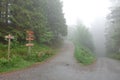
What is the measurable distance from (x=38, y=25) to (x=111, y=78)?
12.0 m

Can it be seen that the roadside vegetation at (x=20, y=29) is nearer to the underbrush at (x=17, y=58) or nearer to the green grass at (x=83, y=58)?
the underbrush at (x=17, y=58)

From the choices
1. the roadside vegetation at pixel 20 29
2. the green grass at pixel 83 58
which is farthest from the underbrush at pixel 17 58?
the green grass at pixel 83 58

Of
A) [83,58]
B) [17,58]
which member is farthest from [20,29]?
[83,58]

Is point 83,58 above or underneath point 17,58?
underneath

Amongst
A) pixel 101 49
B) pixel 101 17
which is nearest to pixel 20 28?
pixel 101 49

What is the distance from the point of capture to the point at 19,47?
20.6m

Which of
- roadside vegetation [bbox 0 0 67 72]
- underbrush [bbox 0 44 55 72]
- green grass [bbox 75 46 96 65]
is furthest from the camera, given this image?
green grass [bbox 75 46 96 65]

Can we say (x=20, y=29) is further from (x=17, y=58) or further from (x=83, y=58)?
(x=83, y=58)

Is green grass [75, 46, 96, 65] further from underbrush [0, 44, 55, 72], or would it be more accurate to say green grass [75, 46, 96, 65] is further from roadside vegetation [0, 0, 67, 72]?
underbrush [0, 44, 55, 72]

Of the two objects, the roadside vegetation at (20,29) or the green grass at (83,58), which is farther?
the green grass at (83,58)

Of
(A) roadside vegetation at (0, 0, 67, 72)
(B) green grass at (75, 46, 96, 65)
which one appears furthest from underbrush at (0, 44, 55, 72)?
(B) green grass at (75, 46, 96, 65)

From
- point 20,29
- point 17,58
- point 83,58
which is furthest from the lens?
point 83,58

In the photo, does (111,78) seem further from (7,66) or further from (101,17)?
(101,17)

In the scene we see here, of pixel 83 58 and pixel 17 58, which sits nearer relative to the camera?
pixel 17 58
